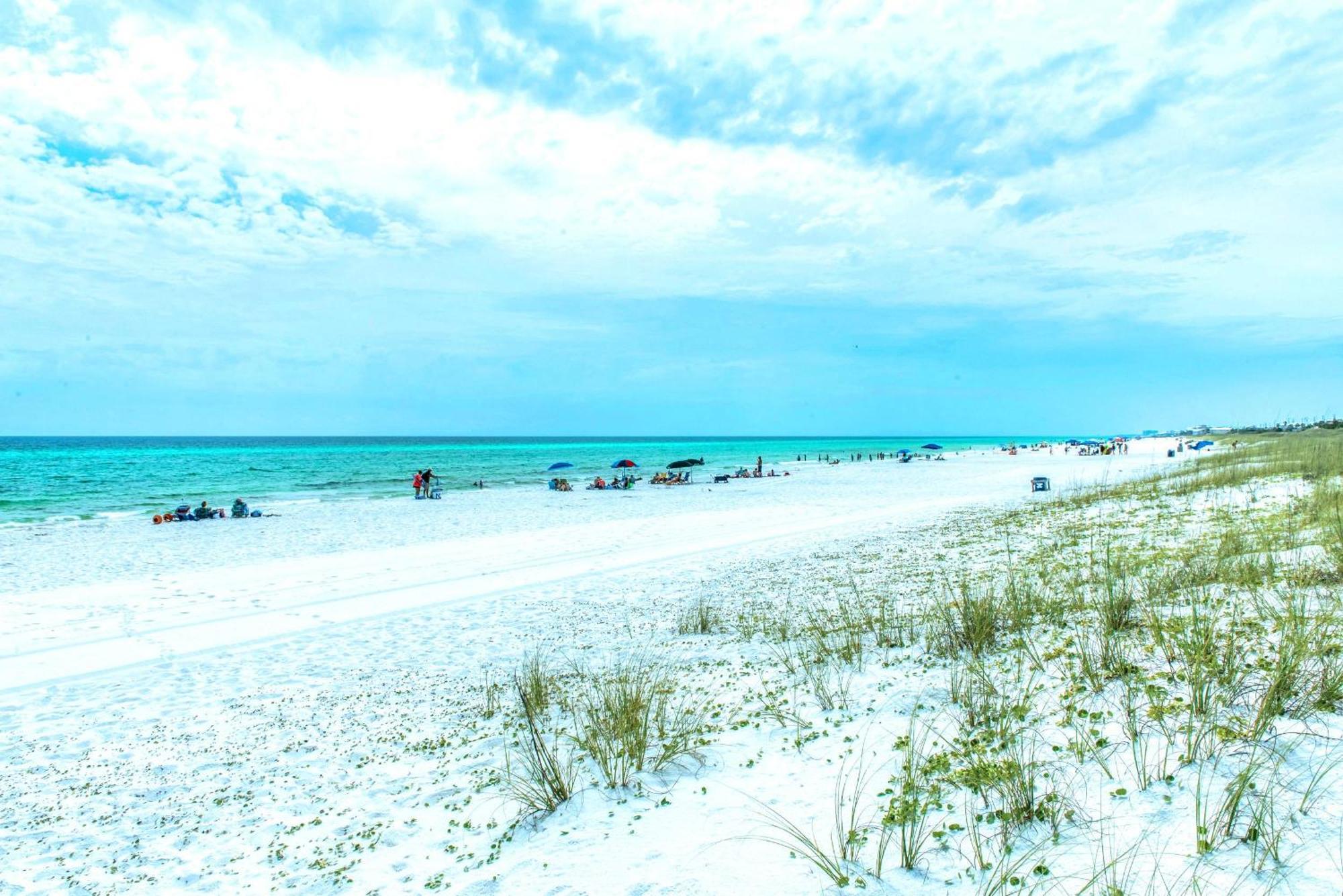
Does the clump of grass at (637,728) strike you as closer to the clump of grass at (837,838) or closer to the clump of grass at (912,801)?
the clump of grass at (837,838)

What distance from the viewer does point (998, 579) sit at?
9.95 metres

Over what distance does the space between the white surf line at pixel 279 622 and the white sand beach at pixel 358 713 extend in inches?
2.6

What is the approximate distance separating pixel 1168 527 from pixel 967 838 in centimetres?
1188

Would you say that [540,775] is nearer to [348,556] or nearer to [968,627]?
[968,627]

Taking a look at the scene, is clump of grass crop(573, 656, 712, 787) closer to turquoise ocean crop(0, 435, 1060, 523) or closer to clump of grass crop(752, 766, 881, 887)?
clump of grass crop(752, 766, 881, 887)

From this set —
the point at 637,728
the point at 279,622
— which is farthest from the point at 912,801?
the point at 279,622

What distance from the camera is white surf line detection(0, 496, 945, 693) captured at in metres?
9.52

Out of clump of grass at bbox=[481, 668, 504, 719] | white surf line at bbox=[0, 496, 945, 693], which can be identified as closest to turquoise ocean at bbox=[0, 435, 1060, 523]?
white surf line at bbox=[0, 496, 945, 693]

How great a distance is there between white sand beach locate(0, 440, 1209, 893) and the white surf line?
66 mm

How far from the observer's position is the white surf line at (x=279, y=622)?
952 cm

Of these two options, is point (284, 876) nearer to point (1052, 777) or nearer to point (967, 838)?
point (967, 838)

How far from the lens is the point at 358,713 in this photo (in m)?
7.34

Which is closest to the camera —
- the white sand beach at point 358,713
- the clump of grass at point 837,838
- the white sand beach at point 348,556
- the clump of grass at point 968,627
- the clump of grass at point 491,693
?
the clump of grass at point 837,838

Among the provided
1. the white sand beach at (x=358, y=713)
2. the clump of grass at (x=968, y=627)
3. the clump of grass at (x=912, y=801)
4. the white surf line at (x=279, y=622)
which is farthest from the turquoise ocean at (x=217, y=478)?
the clump of grass at (x=912, y=801)
